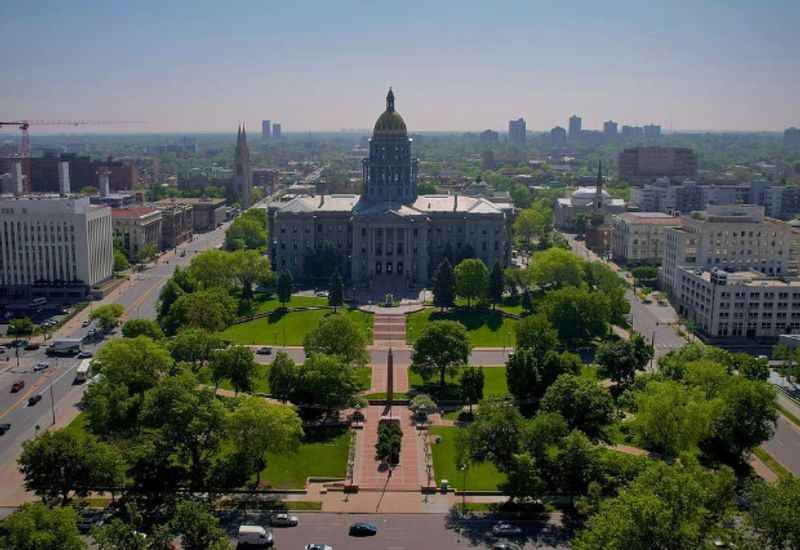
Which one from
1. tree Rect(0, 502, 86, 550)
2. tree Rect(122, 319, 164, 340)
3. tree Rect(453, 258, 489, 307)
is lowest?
tree Rect(0, 502, 86, 550)

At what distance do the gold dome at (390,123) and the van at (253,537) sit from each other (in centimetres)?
12158

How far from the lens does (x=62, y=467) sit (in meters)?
64.9

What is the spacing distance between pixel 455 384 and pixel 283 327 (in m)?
35.8

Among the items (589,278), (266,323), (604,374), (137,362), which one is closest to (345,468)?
(137,362)

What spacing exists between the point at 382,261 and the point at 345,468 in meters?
83.4

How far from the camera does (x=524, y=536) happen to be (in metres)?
63.0

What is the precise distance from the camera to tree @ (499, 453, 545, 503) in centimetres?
6556

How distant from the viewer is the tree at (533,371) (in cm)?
9038

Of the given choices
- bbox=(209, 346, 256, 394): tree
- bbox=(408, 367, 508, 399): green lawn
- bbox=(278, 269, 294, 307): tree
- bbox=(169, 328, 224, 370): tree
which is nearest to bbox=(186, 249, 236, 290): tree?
bbox=(278, 269, 294, 307): tree

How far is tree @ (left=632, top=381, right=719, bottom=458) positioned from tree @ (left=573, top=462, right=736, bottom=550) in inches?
477

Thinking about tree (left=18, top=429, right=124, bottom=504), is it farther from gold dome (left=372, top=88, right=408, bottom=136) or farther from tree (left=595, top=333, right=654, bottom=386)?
gold dome (left=372, top=88, right=408, bottom=136)

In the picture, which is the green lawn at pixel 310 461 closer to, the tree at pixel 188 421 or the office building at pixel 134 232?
the tree at pixel 188 421

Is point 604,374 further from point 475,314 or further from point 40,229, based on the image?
point 40,229

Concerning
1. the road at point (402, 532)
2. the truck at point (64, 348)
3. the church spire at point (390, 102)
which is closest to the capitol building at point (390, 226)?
the church spire at point (390, 102)
